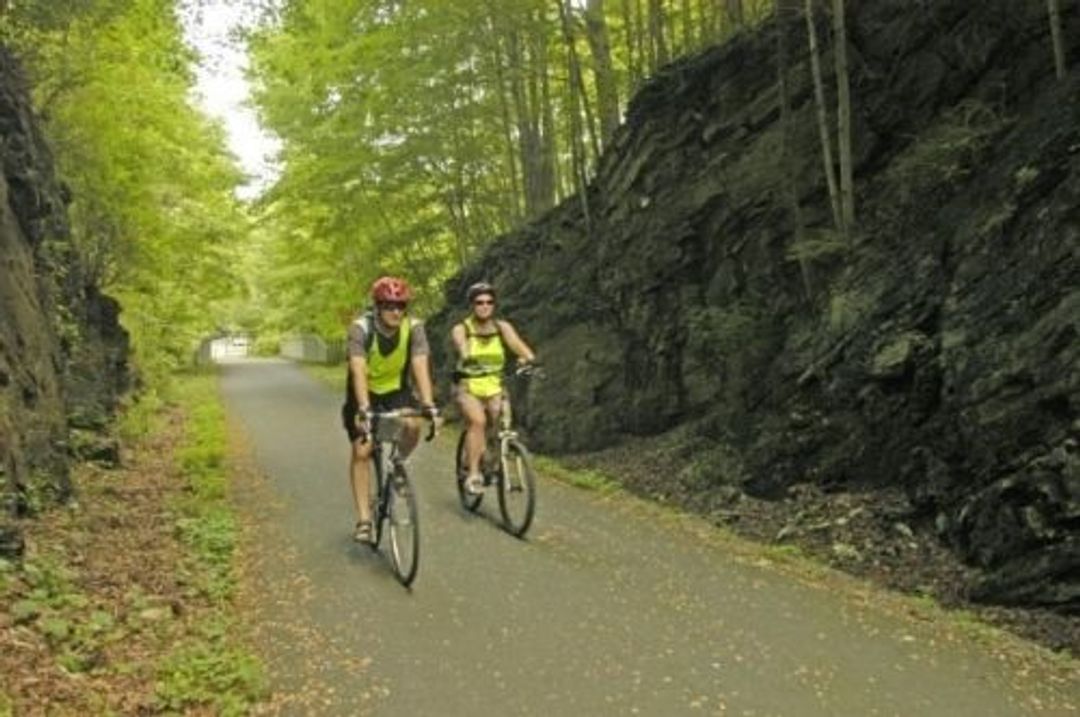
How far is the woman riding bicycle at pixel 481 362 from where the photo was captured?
8.07 metres

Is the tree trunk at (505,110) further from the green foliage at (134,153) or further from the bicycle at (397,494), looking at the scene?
the bicycle at (397,494)

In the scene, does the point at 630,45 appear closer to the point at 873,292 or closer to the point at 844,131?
the point at 844,131

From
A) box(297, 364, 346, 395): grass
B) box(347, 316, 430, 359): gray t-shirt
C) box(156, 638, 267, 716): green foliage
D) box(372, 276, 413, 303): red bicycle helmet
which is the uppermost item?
box(372, 276, 413, 303): red bicycle helmet

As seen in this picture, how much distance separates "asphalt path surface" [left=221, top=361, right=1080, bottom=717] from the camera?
185 inches

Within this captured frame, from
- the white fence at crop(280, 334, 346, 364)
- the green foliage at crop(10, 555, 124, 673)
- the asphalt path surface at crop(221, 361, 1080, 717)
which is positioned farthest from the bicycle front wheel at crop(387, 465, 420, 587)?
the white fence at crop(280, 334, 346, 364)

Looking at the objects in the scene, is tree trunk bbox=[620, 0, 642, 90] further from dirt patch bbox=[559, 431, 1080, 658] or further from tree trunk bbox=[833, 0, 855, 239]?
dirt patch bbox=[559, 431, 1080, 658]

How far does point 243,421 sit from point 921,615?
1377 cm

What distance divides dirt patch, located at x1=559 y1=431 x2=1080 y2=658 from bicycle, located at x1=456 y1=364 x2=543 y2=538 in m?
1.77

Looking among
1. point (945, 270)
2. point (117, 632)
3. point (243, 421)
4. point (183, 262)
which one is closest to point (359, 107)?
point (243, 421)

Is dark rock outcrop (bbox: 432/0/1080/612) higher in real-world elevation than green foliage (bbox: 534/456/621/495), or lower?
higher

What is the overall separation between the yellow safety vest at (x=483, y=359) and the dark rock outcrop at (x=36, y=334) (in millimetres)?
3395

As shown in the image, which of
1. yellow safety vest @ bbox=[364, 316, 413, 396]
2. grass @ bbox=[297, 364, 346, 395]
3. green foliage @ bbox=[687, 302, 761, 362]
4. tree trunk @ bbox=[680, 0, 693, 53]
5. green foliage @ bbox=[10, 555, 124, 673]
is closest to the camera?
green foliage @ bbox=[10, 555, 124, 673]

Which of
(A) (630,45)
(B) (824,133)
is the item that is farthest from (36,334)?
(A) (630,45)

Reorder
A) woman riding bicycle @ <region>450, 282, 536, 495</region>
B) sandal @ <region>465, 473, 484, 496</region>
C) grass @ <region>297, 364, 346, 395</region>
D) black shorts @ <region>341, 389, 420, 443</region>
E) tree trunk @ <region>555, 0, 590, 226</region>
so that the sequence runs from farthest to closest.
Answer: grass @ <region>297, 364, 346, 395</region> < tree trunk @ <region>555, 0, 590, 226</region> < sandal @ <region>465, 473, 484, 496</region> < woman riding bicycle @ <region>450, 282, 536, 495</region> < black shorts @ <region>341, 389, 420, 443</region>
